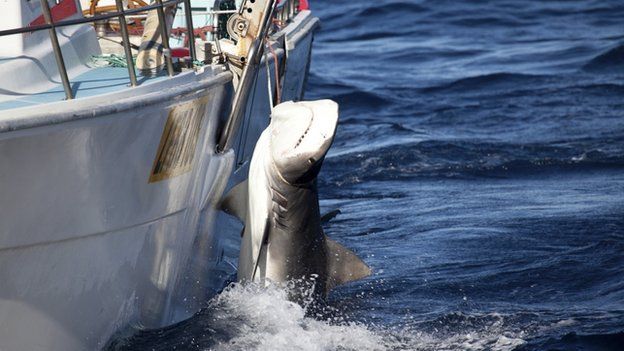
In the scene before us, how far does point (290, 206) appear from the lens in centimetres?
723

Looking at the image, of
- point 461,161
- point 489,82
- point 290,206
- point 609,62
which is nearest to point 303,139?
point 290,206

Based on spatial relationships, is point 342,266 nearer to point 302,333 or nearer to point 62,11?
point 302,333

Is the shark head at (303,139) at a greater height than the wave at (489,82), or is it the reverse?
the shark head at (303,139)

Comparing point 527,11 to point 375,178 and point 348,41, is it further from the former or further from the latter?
point 375,178

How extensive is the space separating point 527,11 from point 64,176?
2076cm

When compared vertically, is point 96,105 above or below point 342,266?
above

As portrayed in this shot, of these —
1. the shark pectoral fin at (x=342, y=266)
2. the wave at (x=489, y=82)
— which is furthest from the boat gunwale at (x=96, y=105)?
the wave at (x=489, y=82)

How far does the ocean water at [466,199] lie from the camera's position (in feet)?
24.8

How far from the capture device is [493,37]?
22891mm

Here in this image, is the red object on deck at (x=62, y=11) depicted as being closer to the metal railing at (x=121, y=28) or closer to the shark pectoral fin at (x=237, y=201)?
the metal railing at (x=121, y=28)

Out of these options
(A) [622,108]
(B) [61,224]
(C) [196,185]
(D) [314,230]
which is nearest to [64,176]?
(B) [61,224]

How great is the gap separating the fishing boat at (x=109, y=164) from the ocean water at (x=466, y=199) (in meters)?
0.49

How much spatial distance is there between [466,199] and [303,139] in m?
4.69

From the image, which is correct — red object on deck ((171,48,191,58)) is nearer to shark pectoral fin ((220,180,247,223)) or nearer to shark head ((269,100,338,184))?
shark head ((269,100,338,184))
